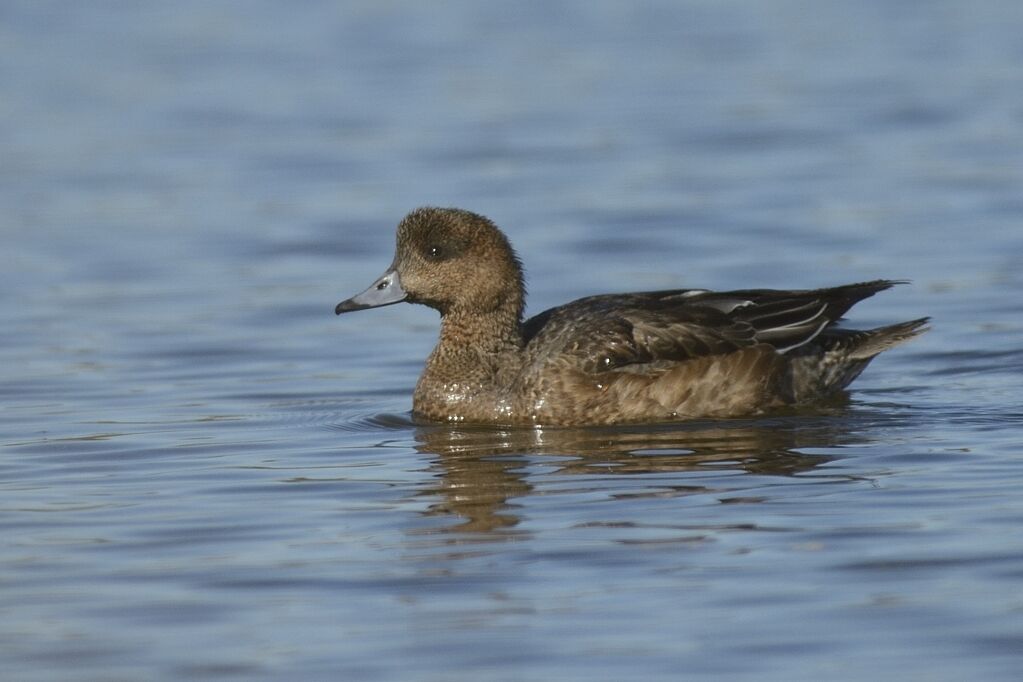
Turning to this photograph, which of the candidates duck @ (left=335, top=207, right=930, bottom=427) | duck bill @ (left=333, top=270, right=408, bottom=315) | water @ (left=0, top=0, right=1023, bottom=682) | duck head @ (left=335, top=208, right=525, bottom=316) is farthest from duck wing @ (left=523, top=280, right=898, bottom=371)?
duck bill @ (left=333, top=270, right=408, bottom=315)

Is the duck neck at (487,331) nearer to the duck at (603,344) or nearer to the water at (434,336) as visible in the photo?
the duck at (603,344)

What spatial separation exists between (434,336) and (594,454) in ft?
10.8

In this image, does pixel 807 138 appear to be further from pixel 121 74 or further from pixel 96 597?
pixel 96 597

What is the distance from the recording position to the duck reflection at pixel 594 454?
8.33m

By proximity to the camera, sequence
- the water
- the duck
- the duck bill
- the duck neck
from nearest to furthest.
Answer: the water < the duck < the duck bill < the duck neck

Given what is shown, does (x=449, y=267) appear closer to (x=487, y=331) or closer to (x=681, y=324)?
(x=487, y=331)

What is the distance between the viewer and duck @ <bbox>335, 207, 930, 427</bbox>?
9.97 metres

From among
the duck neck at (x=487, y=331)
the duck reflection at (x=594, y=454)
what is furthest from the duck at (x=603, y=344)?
the duck reflection at (x=594, y=454)

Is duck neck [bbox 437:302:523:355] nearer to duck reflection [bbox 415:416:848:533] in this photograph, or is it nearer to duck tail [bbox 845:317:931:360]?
duck reflection [bbox 415:416:848:533]

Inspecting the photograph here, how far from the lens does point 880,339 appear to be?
34.8ft

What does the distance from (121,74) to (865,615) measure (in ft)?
49.7

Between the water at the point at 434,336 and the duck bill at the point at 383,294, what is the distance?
0.58 meters

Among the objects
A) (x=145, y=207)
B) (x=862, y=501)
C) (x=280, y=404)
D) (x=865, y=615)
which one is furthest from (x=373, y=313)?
(x=865, y=615)

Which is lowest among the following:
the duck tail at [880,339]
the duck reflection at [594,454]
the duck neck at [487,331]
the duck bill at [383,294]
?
the duck reflection at [594,454]
